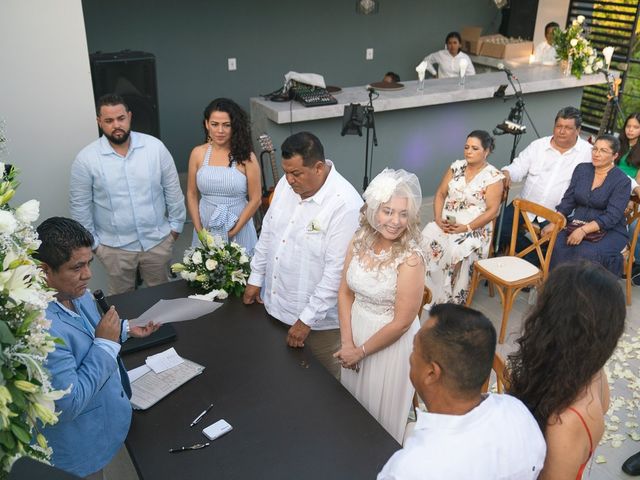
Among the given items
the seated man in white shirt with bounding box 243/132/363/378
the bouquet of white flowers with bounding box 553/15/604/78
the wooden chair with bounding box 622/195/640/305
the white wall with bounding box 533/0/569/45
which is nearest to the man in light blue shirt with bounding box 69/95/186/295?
the seated man in white shirt with bounding box 243/132/363/378

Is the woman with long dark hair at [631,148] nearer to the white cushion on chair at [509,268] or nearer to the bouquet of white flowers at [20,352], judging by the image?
the white cushion on chair at [509,268]

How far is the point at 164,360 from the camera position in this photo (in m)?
2.56

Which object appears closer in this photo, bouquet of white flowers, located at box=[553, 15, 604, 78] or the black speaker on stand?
the black speaker on stand

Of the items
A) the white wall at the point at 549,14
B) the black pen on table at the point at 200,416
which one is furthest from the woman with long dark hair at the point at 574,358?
the white wall at the point at 549,14

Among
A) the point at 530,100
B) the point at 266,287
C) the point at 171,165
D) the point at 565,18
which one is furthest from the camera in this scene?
the point at 565,18

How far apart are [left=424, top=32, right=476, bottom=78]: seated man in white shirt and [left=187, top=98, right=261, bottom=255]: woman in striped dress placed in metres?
5.24

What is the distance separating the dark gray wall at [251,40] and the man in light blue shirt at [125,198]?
3717 mm

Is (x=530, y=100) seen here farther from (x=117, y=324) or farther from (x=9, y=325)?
(x=9, y=325)

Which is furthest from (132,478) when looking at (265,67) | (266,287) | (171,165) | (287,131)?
(265,67)

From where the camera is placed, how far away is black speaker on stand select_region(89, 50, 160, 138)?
466cm

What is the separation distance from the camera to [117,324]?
84.2 inches

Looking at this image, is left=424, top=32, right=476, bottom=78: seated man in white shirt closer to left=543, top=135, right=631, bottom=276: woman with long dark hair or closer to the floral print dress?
left=543, top=135, right=631, bottom=276: woman with long dark hair

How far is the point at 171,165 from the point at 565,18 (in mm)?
8009

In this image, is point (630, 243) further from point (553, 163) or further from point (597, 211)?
point (553, 163)
